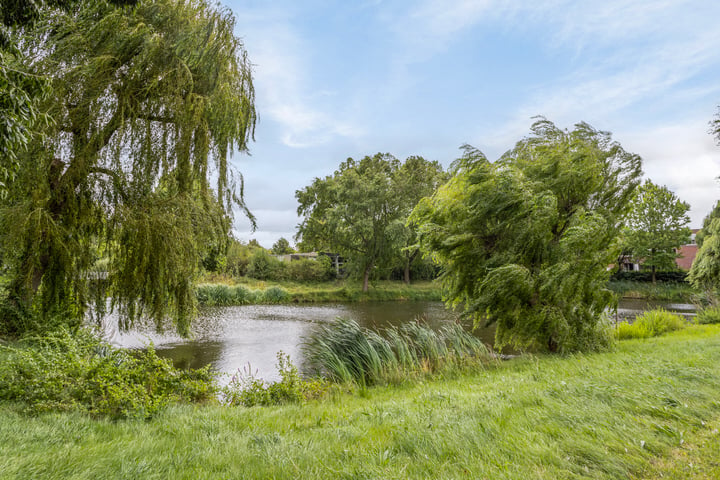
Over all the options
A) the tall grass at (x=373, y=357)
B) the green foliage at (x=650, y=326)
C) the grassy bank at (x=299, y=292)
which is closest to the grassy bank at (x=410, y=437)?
the tall grass at (x=373, y=357)

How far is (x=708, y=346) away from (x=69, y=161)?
11.1 metres

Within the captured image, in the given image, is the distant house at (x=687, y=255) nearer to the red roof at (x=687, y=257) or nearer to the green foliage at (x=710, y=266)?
the red roof at (x=687, y=257)

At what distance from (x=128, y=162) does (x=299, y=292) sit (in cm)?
1955

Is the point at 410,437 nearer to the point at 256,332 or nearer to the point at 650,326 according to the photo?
the point at 256,332

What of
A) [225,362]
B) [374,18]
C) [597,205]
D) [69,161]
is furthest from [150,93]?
[597,205]

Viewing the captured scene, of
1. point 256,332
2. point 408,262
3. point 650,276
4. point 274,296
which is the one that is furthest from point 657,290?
point 256,332

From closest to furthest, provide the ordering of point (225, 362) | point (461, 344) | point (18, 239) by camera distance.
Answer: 1. point (18, 239)
2. point (461, 344)
3. point (225, 362)

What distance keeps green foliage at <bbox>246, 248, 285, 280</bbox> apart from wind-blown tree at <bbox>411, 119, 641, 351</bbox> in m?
23.9

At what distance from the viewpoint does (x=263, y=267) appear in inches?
1217

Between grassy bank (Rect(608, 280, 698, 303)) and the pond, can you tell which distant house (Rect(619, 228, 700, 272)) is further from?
the pond

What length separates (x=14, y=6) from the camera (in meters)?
2.35

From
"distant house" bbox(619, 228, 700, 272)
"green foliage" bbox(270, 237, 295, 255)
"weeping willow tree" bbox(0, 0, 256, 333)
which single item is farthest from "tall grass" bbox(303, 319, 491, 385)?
"green foliage" bbox(270, 237, 295, 255)

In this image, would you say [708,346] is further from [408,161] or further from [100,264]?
[408,161]

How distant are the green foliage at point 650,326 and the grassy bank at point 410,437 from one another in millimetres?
6677
